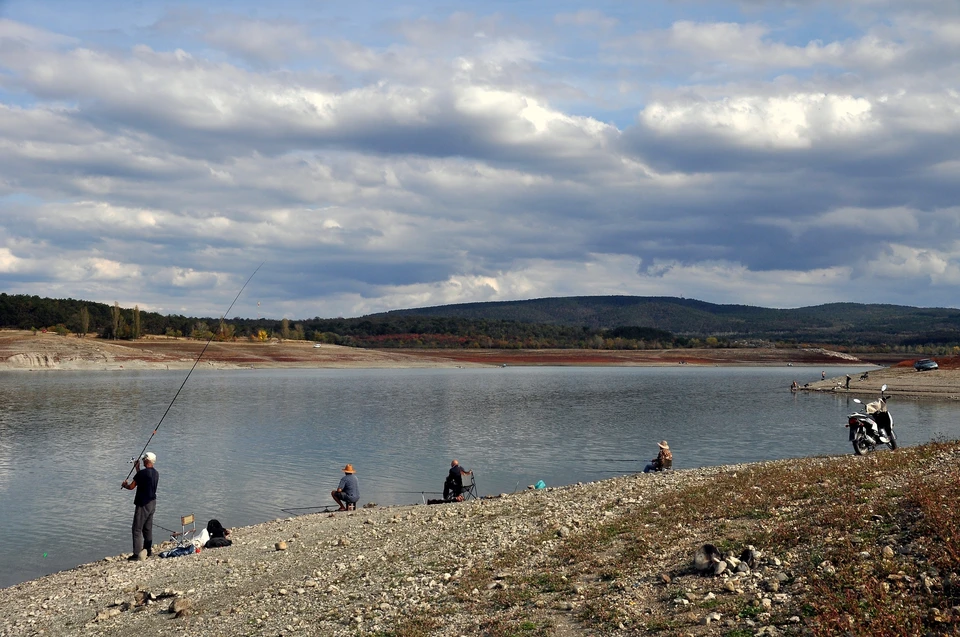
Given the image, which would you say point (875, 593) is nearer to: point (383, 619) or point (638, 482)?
point (383, 619)

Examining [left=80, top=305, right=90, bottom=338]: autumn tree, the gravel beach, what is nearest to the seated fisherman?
the gravel beach

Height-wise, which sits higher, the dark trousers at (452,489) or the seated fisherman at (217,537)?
the dark trousers at (452,489)

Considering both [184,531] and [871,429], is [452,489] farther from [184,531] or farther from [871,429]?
[871,429]

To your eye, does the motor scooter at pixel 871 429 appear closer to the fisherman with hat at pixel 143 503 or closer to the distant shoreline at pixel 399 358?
the fisherman with hat at pixel 143 503

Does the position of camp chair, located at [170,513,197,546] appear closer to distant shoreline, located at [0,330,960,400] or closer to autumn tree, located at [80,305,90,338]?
distant shoreline, located at [0,330,960,400]

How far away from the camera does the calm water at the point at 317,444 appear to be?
21781 millimetres

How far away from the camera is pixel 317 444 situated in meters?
35.2

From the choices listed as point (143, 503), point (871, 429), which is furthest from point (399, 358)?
point (143, 503)

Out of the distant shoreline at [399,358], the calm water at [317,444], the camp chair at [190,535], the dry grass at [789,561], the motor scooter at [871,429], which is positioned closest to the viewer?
the dry grass at [789,561]

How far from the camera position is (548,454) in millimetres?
31594

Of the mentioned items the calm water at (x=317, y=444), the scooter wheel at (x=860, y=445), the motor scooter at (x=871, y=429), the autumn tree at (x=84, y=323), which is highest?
the autumn tree at (x=84, y=323)

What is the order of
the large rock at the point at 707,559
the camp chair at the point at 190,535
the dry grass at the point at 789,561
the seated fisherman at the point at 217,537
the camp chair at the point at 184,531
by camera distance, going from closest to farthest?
the dry grass at the point at 789,561
the large rock at the point at 707,559
the seated fisherman at the point at 217,537
the camp chair at the point at 190,535
the camp chair at the point at 184,531

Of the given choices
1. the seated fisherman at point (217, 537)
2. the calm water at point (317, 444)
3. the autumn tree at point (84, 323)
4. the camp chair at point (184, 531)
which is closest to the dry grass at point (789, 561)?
the seated fisherman at point (217, 537)

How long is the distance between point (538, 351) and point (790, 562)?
548ft
